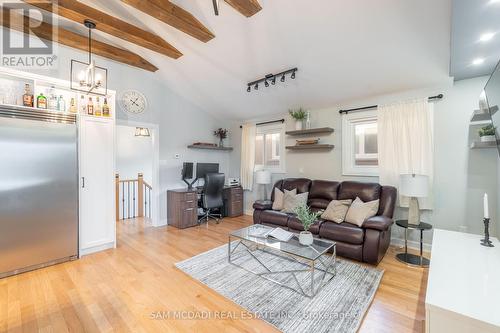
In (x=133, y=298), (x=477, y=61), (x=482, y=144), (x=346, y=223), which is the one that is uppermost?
(x=477, y=61)

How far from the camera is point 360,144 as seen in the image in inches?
156

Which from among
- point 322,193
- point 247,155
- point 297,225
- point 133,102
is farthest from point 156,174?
point 322,193

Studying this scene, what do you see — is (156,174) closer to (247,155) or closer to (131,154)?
(247,155)

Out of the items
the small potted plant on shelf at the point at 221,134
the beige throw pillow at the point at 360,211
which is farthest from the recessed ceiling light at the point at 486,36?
the small potted plant on shelf at the point at 221,134

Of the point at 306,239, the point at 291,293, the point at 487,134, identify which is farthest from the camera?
the point at 487,134

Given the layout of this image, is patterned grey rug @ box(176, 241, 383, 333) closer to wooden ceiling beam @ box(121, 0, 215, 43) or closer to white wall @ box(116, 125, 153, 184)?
wooden ceiling beam @ box(121, 0, 215, 43)

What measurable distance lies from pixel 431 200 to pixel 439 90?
63.2 inches

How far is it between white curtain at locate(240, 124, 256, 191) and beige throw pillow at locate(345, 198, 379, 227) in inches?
107

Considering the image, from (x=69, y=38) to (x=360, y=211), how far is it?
16.6 ft

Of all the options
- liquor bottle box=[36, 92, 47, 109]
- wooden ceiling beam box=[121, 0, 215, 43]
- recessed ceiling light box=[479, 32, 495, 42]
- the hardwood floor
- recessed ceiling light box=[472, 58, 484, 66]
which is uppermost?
wooden ceiling beam box=[121, 0, 215, 43]

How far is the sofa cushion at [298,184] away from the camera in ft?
13.7

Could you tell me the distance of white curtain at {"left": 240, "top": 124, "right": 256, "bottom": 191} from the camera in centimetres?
538

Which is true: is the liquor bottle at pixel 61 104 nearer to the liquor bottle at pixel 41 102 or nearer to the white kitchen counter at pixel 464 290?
the liquor bottle at pixel 41 102

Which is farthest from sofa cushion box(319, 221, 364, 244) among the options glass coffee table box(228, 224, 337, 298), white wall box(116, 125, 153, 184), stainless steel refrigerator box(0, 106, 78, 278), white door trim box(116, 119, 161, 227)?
white wall box(116, 125, 153, 184)
